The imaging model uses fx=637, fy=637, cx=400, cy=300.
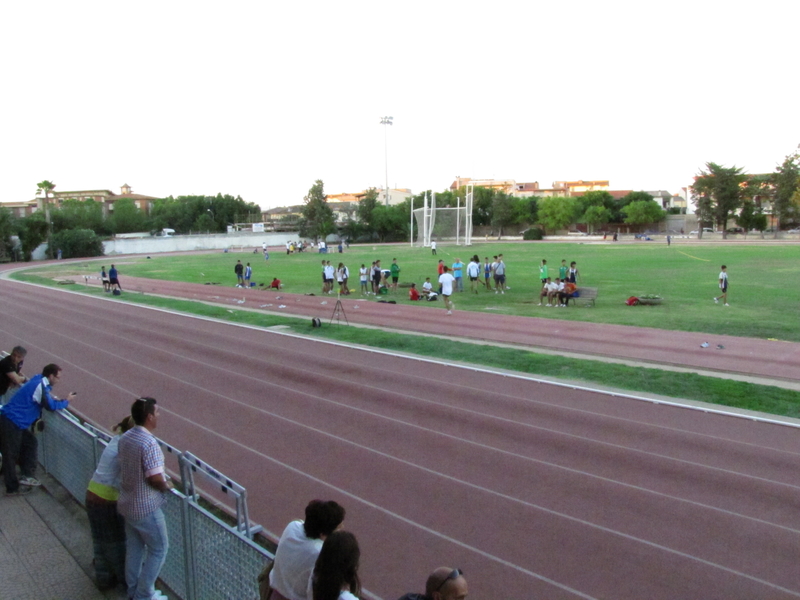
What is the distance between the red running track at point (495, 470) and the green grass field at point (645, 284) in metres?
8.89

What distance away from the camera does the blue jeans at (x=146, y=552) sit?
4824 mm

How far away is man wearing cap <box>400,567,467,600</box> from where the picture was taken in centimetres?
305

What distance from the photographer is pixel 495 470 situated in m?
8.11

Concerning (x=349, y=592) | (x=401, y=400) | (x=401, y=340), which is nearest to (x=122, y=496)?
(x=349, y=592)

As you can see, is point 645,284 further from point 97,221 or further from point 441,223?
point 97,221

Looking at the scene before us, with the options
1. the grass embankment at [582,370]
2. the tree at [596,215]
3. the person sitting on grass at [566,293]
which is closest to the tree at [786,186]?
the tree at [596,215]

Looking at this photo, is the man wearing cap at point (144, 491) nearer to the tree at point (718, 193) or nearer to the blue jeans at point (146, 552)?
the blue jeans at point (146, 552)

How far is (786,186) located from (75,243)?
3320 inches

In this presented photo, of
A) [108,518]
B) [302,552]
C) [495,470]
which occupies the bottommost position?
[495,470]

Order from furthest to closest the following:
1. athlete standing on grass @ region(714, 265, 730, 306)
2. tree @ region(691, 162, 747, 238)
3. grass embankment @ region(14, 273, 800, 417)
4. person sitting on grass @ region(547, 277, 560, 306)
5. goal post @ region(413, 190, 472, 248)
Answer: tree @ region(691, 162, 747, 238) < goal post @ region(413, 190, 472, 248) < person sitting on grass @ region(547, 277, 560, 306) < athlete standing on grass @ region(714, 265, 730, 306) < grass embankment @ region(14, 273, 800, 417)

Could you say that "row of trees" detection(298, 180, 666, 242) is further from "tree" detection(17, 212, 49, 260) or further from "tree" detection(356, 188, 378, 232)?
"tree" detection(17, 212, 49, 260)

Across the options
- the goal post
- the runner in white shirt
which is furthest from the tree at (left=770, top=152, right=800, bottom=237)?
the runner in white shirt

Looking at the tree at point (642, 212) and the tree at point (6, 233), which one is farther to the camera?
the tree at point (642, 212)

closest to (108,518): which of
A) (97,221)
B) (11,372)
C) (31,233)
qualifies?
(11,372)
